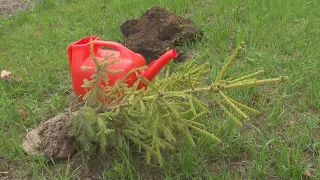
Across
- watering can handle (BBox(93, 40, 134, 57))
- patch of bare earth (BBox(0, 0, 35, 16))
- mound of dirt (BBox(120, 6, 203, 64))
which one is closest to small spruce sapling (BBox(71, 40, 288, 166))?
watering can handle (BBox(93, 40, 134, 57))

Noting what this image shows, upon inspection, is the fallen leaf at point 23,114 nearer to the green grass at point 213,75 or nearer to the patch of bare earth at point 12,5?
the green grass at point 213,75

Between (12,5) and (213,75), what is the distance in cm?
342

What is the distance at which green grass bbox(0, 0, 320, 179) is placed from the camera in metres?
2.22

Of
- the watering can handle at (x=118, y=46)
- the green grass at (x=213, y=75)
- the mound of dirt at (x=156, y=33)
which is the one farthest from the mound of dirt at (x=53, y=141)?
the mound of dirt at (x=156, y=33)

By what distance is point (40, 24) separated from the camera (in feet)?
14.7

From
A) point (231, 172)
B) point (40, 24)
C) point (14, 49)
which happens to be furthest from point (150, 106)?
point (40, 24)

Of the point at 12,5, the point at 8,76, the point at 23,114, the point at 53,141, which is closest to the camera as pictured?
the point at 53,141

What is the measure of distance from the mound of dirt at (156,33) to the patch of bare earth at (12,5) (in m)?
2.09

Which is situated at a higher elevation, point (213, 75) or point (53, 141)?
point (53, 141)

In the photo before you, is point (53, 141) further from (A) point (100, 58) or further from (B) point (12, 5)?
(B) point (12, 5)

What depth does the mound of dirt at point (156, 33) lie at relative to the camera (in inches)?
133

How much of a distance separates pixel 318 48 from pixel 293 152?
138 cm

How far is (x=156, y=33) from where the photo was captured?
3541 millimetres

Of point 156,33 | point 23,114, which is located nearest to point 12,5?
point 156,33
